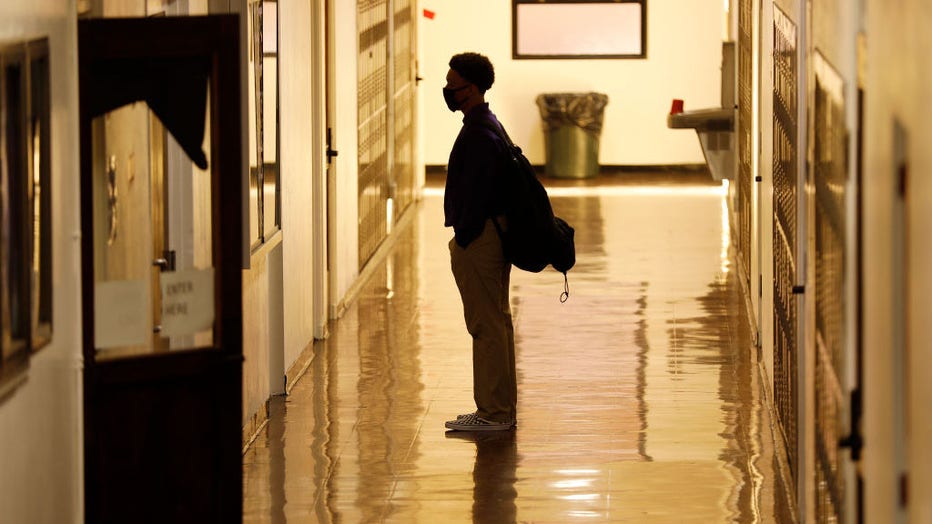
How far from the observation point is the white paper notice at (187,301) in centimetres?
420

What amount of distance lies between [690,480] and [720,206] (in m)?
9.35

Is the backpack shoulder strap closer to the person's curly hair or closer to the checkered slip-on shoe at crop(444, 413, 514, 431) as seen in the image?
the person's curly hair

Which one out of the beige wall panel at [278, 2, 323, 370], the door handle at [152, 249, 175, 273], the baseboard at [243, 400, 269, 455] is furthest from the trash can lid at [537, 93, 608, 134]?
the door handle at [152, 249, 175, 273]

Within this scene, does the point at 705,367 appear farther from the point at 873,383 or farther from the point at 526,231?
the point at 873,383

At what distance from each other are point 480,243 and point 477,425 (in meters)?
0.83

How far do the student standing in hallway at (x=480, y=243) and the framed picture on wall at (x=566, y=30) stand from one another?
11540mm

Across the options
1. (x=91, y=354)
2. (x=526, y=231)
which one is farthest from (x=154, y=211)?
(x=526, y=231)

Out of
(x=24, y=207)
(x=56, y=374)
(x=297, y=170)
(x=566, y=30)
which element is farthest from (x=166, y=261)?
(x=566, y=30)

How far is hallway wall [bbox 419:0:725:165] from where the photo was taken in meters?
18.0

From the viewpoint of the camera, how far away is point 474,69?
22.0 ft

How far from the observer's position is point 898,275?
9.50 feet

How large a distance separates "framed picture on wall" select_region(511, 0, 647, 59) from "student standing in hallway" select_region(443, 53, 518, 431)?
11540mm

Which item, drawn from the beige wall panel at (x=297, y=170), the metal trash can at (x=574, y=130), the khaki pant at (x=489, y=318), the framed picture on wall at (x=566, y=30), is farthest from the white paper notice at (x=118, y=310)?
the framed picture on wall at (x=566, y=30)

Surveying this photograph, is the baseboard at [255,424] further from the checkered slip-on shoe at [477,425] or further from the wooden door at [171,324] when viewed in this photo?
the wooden door at [171,324]
